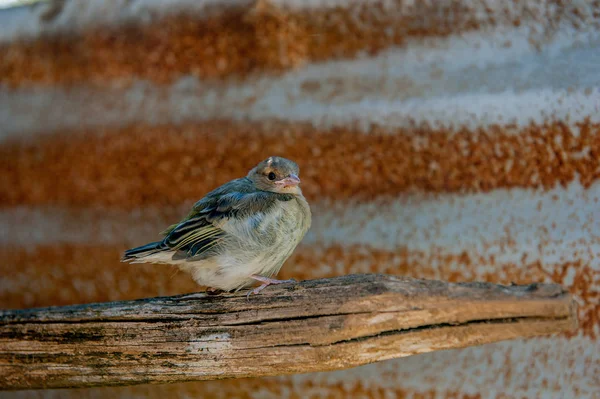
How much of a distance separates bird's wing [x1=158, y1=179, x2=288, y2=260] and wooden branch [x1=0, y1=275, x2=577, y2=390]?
146 mm

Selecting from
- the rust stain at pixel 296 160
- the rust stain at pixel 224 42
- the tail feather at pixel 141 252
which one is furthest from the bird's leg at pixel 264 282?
the rust stain at pixel 224 42

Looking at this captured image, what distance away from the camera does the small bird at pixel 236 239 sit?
1.72m

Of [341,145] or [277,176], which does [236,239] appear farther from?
[341,145]

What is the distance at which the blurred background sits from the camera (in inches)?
72.6

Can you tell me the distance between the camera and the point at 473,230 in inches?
74.0

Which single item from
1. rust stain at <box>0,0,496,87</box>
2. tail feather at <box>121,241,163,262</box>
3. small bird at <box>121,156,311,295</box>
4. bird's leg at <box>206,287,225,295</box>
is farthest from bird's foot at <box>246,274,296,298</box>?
rust stain at <box>0,0,496,87</box>

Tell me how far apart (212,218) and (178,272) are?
470mm

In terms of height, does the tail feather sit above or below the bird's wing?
below

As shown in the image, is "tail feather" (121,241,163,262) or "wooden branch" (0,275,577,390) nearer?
"wooden branch" (0,275,577,390)

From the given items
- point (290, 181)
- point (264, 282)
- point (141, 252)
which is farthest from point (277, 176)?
point (141, 252)

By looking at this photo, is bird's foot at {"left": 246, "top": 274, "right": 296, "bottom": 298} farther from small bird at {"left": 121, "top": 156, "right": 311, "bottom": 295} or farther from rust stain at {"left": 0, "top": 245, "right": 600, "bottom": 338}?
rust stain at {"left": 0, "top": 245, "right": 600, "bottom": 338}

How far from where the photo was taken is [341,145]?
1971 millimetres

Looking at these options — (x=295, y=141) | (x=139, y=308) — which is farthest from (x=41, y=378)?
(x=295, y=141)

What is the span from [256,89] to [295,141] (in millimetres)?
230
